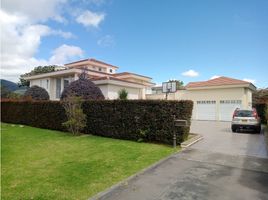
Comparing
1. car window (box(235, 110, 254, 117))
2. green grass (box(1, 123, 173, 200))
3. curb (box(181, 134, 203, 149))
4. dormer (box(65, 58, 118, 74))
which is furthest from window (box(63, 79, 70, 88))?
car window (box(235, 110, 254, 117))

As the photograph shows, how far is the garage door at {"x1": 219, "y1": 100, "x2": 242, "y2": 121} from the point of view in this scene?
24.8 metres

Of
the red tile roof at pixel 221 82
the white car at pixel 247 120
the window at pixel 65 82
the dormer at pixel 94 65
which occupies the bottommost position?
the white car at pixel 247 120

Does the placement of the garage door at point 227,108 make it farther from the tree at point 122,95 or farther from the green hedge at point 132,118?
the green hedge at point 132,118

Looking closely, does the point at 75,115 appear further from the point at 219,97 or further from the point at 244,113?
the point at 219,97

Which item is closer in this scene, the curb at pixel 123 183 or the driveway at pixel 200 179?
the curb at pixel 123 183

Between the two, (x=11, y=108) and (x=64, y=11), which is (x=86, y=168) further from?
(x=11, y=108)

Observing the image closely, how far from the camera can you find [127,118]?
1188 centimetres

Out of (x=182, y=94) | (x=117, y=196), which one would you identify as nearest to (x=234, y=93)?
(x=182, y=94)

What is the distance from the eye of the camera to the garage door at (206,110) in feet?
86.7

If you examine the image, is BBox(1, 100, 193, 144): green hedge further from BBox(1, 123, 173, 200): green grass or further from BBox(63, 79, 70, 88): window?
BBox(63, 79, 70, 88): window

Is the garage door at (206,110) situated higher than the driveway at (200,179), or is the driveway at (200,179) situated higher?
the garage door at (206,110)

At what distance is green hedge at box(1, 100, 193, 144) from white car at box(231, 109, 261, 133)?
20.4ft

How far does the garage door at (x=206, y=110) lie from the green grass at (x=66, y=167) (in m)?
18.4

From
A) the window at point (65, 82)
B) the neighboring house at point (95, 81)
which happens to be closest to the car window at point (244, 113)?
the neighboring house at point (95, 81)
